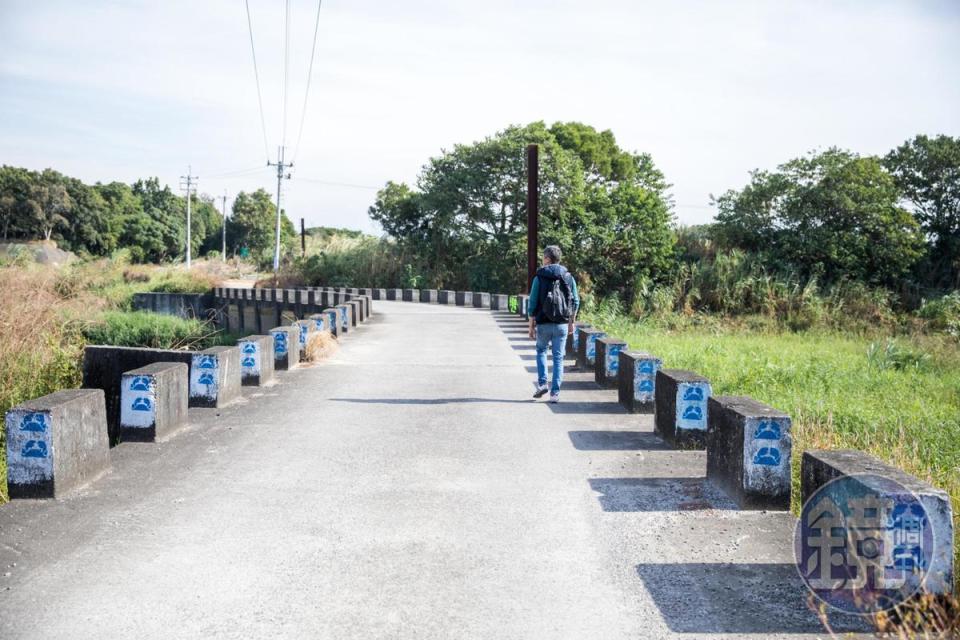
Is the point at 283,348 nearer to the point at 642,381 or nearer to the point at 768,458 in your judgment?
the point at 642,381

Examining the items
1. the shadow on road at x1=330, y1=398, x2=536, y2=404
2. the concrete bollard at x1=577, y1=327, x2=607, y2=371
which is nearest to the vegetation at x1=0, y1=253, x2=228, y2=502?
the shadow on road at x1=330, y1=398, x2=536, y2=404

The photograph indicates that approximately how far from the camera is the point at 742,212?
31.3m

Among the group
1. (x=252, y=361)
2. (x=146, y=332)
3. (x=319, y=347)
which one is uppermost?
(x=252, y=361)

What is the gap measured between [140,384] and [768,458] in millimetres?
5223

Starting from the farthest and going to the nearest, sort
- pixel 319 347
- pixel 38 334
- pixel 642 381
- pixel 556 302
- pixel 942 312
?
1. pixel 942 312
2. pixel 319 347
3. pixel 38 334
4. pixel 556 302
5. pixel 642 381

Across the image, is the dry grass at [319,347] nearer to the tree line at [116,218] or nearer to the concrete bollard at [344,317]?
the concrete bollard at [344,317]

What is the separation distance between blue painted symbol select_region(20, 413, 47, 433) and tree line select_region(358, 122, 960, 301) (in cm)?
2662

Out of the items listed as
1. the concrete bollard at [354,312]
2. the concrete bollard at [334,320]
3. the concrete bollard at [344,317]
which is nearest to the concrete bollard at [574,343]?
the concrete bollard at [334,320]

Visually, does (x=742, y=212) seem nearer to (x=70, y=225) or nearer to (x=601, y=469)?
(x=601, y=469)

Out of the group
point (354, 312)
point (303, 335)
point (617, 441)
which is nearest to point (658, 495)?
point (617, 441)

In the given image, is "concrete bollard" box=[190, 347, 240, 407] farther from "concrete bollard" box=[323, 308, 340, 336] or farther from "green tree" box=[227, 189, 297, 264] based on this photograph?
"green tree" box=[227, 189, 297, 264]

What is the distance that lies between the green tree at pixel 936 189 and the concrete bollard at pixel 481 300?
17.1 m

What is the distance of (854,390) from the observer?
1101 centimetres

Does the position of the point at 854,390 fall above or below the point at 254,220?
below
